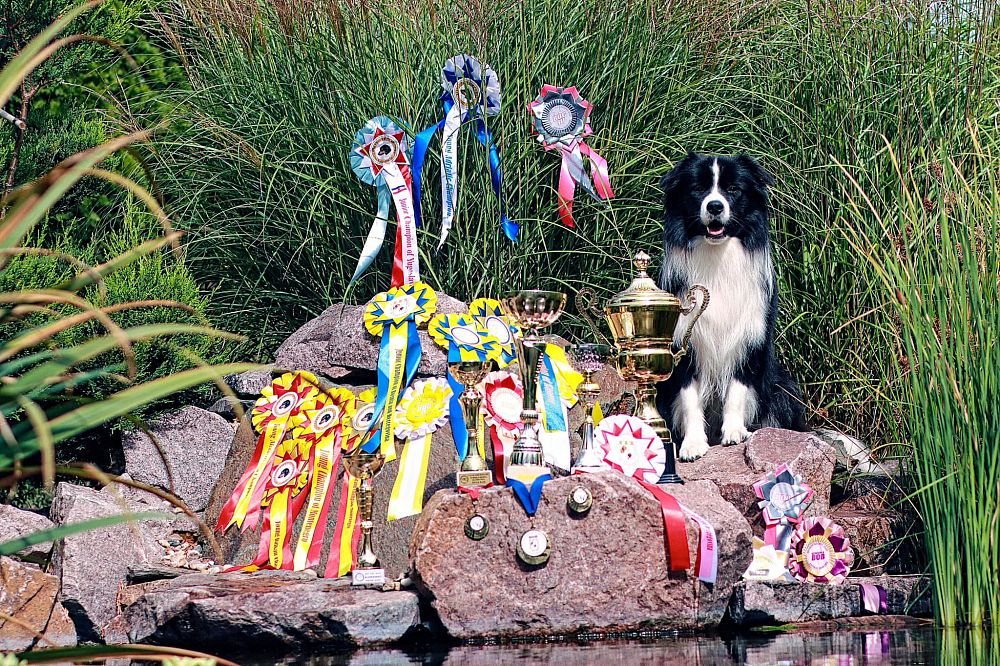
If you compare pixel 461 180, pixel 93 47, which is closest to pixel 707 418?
pixel 461 180

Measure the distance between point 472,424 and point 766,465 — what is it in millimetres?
1064

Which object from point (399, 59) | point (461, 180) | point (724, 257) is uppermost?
point (399, 59)

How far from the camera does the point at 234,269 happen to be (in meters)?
5.31

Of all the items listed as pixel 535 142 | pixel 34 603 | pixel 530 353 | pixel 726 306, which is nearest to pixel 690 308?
pixel 726 306

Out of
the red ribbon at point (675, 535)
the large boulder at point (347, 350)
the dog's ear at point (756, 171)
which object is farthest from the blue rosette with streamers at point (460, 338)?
the dog's ear at point (756, 171)

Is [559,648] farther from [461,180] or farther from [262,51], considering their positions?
[262,51]

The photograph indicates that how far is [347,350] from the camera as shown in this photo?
4438 millimetres

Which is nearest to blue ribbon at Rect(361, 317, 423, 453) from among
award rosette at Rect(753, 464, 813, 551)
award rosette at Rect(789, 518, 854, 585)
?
award rosette at Rect(753, 464, 813, 551)

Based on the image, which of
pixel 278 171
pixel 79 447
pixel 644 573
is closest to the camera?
pixel 644 573

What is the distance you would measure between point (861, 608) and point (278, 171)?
2.99 meters

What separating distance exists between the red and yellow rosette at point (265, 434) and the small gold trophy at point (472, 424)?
701mm

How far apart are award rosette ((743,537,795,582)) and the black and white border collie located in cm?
66

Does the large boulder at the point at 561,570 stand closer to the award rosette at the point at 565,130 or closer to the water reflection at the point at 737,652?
the water reflection at the point at 737,652

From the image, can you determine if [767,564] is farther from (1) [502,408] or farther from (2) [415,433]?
(2) [415,433]
